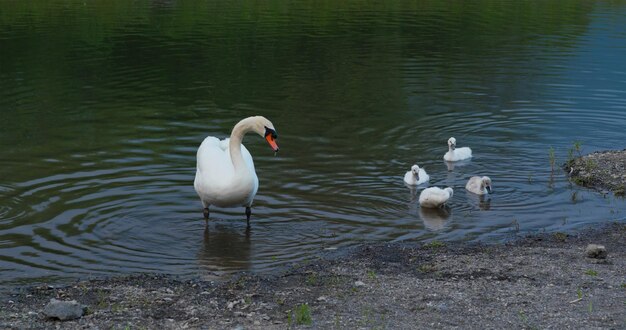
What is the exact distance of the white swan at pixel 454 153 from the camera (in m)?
19.6

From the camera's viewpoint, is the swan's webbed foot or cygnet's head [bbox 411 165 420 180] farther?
cygnet's head [bbox 411 165 420 180]

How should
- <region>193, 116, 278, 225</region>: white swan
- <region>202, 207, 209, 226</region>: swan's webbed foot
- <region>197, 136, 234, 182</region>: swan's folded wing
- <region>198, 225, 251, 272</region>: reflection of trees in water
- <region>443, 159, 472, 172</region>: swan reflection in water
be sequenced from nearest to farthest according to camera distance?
<region>198, 225, 251, 272</region>: reflection of trees in water → <region>193, 116, 278, 225</region>: white swan → <region>197, 136, 234, 182</region>: swan's folded wing → <region>202, 207, 209, 226</region>: swan's webbed foot → <region>443, 159, 472, 172</region>: swan reflection in water

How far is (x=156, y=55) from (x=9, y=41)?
23.3 ft

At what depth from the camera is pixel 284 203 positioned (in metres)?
16.5

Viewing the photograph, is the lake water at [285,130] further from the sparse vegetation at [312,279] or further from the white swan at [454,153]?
the sparse vegetation at [312,279]

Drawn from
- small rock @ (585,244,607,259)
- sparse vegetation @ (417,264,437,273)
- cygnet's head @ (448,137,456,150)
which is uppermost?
cygnet's head @ (448,137,456,150)

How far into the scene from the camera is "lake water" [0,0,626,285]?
14.7 m

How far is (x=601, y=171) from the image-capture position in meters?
18.3

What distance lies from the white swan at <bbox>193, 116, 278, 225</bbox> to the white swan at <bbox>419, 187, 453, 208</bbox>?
3081 millimetres

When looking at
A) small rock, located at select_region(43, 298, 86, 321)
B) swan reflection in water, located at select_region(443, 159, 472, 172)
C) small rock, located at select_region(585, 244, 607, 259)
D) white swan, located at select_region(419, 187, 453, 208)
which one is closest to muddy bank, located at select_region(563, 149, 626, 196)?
swan reflection in water, located at select_region(443, 159, 472, 172)

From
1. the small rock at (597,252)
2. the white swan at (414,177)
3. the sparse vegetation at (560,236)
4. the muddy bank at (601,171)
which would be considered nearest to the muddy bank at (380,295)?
the small rock at (597,252)

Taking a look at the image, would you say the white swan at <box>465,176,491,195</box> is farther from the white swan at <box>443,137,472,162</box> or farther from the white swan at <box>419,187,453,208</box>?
the white swan at <box>443,137,472,162</box>

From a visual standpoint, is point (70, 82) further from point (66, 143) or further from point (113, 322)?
point (113, 322)

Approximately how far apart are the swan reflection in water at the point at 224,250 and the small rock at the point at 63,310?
2.79 m
